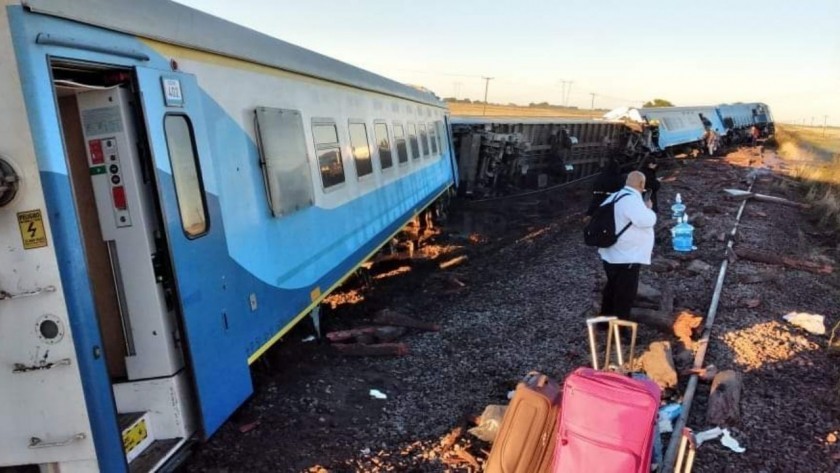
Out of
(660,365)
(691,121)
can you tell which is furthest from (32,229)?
(691,121)

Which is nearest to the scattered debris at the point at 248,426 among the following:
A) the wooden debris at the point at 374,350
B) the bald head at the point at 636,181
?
the wooden debris at the point at 374,350

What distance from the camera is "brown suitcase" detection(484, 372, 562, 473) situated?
3.63m

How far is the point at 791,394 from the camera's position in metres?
5.14

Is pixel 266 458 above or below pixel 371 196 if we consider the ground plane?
below

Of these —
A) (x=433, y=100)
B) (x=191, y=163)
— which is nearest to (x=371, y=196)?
(x=191, y=163)

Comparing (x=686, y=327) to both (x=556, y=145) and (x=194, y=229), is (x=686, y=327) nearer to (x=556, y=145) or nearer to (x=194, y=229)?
(x=194, y=229)

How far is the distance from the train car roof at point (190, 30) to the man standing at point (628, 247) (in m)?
3.58

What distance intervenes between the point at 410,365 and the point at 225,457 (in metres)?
2.21

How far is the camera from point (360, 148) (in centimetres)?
802

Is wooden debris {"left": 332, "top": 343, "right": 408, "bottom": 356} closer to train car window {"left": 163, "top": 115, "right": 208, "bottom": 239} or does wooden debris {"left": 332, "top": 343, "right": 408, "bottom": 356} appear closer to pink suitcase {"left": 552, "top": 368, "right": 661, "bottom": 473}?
train car window {"left": 163, "top": 115, "right": 208, "bottom": 239}

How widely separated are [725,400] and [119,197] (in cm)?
488

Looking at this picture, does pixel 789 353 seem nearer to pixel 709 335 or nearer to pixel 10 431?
pixel 709 335

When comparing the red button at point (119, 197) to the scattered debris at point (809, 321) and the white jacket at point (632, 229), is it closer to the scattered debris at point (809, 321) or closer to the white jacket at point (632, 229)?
the white jacket at point (632, 229)

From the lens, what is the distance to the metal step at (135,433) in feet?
11.7
